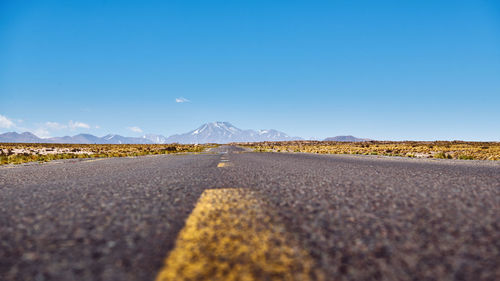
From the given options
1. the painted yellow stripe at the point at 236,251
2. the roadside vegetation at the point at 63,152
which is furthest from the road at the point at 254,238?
the roadside vegetation at the point at 63,152

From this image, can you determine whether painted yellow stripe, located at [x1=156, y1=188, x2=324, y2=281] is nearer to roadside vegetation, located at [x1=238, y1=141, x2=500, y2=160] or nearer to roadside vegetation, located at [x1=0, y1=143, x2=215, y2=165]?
roadside vegetation, located at [x1=0, y1=143, x2=215, y2=165]

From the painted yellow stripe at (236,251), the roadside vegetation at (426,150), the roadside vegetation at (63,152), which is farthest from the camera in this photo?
the roadside vegetation at (426,150)

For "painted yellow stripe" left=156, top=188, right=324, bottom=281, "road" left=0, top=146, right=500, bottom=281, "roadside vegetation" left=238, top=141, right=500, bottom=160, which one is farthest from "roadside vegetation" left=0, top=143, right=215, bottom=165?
"painted yellow stripe" left=156, top=188, right=324, bottom=281

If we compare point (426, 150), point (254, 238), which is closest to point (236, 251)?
point (254, 238)

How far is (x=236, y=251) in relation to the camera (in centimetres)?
134

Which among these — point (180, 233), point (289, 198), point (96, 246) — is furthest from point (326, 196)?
point (96, 246)

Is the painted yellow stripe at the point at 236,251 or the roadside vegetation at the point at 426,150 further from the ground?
the roadside vegetation at the point at 426,150

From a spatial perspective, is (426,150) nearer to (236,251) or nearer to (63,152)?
(236,251)

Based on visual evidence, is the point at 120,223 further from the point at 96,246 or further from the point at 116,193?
the point at 116,193

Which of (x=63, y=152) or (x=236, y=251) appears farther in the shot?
(x=63, y=152)

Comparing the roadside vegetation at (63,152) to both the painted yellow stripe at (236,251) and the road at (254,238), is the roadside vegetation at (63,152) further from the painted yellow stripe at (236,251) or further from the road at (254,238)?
the painted yellow stripe at (236,251)

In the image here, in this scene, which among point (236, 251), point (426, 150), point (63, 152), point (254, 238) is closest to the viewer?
point (236, 251)

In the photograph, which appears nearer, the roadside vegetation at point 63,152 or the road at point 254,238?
the road at point 254,238

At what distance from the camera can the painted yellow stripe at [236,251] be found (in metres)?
1.12
